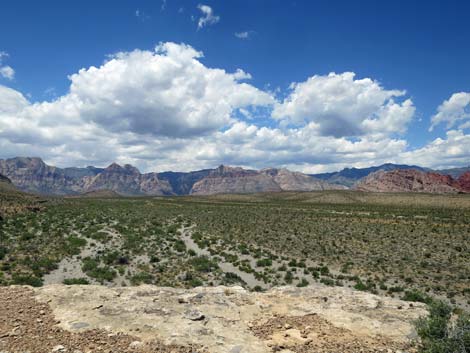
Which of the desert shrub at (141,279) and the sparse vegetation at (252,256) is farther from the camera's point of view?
the sparse vegetation at (252,256)

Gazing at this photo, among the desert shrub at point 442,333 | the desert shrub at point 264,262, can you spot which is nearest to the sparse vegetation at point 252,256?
the desert shrub at point 264,262

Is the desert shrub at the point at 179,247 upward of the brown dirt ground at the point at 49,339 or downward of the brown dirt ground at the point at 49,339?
downward

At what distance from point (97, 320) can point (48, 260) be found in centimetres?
→ 1834

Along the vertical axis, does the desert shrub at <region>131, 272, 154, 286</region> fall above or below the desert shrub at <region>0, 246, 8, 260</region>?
below

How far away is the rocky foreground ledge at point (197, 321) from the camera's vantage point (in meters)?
9.26

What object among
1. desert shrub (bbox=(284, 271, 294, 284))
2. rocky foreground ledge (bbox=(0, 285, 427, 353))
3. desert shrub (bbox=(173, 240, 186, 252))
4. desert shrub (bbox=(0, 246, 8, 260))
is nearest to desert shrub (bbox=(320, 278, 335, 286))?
desert shrub (bbox=(284, 271, 294, 284))

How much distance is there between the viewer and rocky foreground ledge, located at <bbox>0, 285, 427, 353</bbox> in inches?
364

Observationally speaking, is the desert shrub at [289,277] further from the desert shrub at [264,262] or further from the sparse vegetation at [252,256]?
the desert shrub at [264,262]

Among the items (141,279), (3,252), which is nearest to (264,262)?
(141,279)

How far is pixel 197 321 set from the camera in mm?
10836

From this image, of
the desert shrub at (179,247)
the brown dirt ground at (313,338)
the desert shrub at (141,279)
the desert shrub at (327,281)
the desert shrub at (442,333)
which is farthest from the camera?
the desert shrub at (179,247)

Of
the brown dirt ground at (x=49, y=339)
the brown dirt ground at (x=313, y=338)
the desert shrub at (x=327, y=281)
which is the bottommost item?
the desert shrub at (x=327, y=281)

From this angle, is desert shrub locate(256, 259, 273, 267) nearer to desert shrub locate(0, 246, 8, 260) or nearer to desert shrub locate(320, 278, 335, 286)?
desert shrub locate(320, 278, 335, 286)

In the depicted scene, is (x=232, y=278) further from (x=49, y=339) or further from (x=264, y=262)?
(x=49, y=339)
